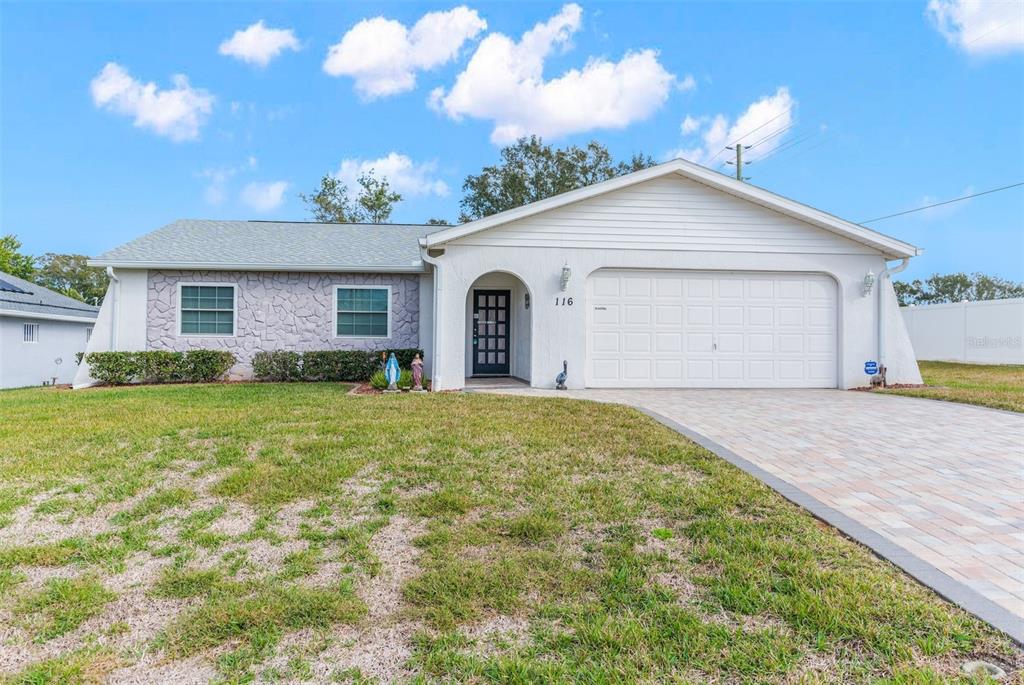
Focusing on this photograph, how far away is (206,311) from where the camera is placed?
42.4ft

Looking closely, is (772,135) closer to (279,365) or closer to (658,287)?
(658,287)

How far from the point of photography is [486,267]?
424 inches

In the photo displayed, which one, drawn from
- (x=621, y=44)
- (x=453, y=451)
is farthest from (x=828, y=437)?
(x=621, y=44)

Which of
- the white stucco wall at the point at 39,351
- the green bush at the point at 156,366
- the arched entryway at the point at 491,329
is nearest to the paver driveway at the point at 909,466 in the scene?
the arched entryway at the point at 491,329

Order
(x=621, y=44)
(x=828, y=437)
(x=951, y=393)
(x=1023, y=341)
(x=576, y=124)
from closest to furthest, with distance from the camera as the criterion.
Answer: (x=828, y=437)
(x=951, y=393)
(x=621, y=44)
(x=1023, y=341)
(x=576, y=124)

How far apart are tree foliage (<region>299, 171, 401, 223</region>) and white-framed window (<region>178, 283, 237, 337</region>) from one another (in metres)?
19.4

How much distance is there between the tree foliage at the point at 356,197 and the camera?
103ft

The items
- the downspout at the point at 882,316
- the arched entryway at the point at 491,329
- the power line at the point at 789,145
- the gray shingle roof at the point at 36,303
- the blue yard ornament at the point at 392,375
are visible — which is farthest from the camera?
the power line at the point at 789,145

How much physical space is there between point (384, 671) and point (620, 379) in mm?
9349

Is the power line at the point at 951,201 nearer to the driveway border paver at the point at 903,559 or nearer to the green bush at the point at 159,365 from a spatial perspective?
the driveway border paver at the point at 903,559

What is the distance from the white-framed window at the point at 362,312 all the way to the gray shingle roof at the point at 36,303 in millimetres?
10468

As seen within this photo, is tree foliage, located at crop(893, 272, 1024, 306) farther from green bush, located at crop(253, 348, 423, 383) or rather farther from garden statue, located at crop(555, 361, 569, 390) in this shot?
green bush, located at crop(253, 348, 423, 383)

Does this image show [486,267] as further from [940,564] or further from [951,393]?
[951,393]

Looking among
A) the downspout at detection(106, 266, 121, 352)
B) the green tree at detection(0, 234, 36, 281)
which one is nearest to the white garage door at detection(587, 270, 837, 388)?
the downspout at detection(106, 266, 121, 352)
